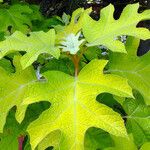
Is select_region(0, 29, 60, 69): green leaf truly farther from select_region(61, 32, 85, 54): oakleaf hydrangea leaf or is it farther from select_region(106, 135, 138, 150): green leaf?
select_region(106, 135, 138, 150): green leaf

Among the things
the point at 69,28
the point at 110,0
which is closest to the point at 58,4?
the point at 110,0

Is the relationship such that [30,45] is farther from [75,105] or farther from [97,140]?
[97,140]

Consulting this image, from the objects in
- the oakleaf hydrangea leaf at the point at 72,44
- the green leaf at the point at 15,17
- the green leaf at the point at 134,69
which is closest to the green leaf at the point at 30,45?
the oakleaf hydrangea leaf at the point at 72,44

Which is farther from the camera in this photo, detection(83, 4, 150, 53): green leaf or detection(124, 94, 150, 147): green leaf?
detection(124, 94, 150, 147): green leaf

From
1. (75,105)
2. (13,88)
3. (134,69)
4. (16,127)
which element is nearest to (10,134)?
(16,127)

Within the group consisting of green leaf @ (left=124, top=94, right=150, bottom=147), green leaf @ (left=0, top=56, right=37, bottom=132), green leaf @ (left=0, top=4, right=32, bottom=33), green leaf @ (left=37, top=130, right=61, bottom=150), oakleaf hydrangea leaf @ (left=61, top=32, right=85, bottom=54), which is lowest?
A: green leaf @ (left=37, top=130, right=61, bottom=150)

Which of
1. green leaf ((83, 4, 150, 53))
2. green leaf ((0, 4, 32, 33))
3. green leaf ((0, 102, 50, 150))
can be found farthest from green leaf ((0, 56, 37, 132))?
green leaf ((0, 4, 32, 33))
